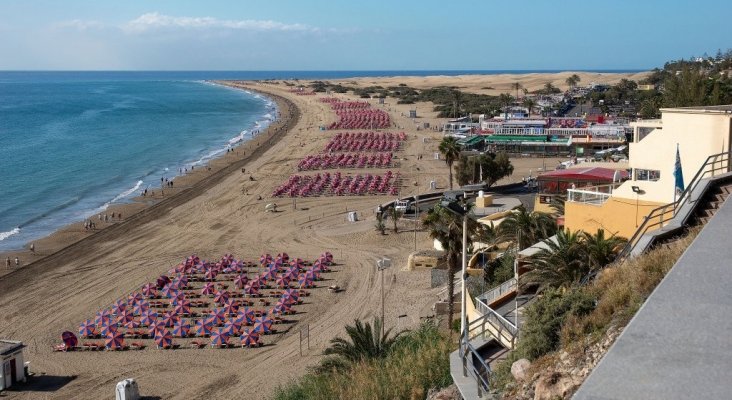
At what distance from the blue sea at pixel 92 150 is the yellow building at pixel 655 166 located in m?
29.0

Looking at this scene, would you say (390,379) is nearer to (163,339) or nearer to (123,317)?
(163,339)

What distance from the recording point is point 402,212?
123ft

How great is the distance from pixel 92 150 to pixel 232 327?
5536 centimetres

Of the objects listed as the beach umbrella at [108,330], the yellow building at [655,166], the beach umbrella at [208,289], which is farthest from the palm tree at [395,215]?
the yellow building at [655,166]

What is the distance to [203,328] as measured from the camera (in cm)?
2364

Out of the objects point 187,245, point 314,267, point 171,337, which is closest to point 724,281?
point 171,337

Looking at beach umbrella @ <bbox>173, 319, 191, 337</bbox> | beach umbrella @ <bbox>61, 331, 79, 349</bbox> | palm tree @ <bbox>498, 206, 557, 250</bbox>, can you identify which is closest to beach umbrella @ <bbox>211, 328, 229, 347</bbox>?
beach umbrella @ <bbox>173, 319, 191, 337</bbox>

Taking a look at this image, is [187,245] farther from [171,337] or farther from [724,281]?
[724,281]

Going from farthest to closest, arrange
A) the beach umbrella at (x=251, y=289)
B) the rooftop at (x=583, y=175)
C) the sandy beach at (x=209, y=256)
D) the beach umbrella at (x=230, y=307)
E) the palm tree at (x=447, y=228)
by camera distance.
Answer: the rooftop at (x=583, y=175) < the beach umbrella at (x=251, y=289) < the beach umbrella at (x=230, y=307) < the sandy beach at (x=209, y=256) < the palm tree at (x=447, y=228)

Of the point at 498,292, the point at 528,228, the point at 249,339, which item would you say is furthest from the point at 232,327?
the point at 498,292

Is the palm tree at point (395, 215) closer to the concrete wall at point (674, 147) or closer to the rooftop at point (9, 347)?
the concrete wall at point (674, 147)

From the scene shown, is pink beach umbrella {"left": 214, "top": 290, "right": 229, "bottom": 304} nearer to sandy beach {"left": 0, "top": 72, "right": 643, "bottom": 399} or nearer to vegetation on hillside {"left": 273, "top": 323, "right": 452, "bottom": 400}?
sandy beach {"left": 0, "top": 72, "right": 643, "bottom": 399}

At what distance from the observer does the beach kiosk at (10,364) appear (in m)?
20.1

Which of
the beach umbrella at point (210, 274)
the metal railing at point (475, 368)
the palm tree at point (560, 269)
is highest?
the metal railing at point (475, 368)
